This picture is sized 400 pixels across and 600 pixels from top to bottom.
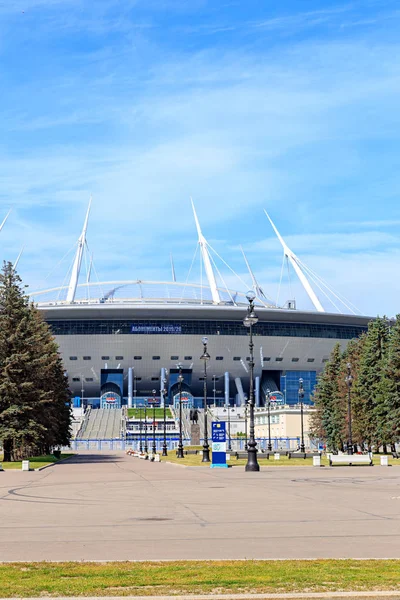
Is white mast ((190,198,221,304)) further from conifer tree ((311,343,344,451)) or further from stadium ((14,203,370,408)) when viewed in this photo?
conifer tree ((311,343,344,451))

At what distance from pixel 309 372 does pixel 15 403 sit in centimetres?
11769

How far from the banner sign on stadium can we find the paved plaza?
127769 millimetres

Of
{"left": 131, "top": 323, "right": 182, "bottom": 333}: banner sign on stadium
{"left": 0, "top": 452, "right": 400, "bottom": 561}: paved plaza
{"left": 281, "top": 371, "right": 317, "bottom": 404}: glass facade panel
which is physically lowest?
{"left": 0, "top": 452, "right": 400, "bottom": 561}: paved plaza

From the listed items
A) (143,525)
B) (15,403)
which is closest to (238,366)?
(15,403)

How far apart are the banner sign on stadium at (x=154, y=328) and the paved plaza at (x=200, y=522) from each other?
128 m

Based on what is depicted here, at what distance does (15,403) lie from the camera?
2304 inches

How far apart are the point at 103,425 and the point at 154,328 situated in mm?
22987

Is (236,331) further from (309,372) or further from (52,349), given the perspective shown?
(52,349)

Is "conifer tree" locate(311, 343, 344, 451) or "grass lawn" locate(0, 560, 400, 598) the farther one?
"conifer tree" locate(311, 343, 344, 451)

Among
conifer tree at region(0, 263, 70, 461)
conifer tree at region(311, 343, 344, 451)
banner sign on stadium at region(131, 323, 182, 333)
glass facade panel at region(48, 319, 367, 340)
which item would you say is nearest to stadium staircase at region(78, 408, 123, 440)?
glass facade panel at region(48, 319, 367, 340)

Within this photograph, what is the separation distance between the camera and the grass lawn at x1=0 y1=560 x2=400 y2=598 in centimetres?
941

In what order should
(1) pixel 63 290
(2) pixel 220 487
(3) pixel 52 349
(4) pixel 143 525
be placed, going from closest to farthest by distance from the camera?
(4) pixel 143 525 → (2) pixel 220 487 → (3) pixel 52 349 → (1) pixel 63 290

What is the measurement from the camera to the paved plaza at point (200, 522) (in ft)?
40.9

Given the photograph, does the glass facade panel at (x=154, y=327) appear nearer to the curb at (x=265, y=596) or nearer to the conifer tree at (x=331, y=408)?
the conifer tree at (x=331, y=408)
